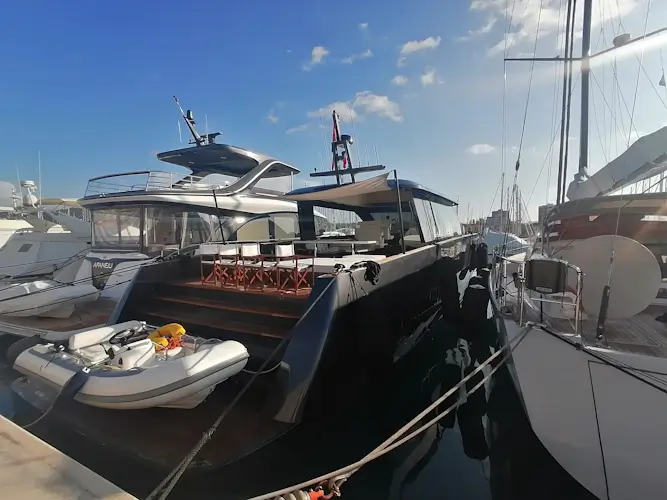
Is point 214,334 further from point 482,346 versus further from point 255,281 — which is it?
point 482,346

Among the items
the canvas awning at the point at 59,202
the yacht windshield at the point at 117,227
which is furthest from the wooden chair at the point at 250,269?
the canvas awning at the point at 59,202

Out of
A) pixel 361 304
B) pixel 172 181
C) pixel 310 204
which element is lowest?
pixel 361 304

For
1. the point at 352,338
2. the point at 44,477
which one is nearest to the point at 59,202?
the point at 352,338

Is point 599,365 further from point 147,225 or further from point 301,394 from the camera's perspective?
point 147,225

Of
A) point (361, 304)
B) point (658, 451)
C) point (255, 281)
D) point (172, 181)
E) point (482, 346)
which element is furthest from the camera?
point (172, 181)

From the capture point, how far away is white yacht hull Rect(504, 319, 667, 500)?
2891mm

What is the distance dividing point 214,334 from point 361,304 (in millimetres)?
1873

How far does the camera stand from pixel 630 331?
12.2 feet

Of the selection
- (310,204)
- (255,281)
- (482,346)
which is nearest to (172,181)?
(310,204)

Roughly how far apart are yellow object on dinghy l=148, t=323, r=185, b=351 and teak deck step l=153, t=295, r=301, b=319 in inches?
34.5

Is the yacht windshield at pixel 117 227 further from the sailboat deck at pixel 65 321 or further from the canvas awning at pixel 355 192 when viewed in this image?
the canvas awning at pixel 355 192

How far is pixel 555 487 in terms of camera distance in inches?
140

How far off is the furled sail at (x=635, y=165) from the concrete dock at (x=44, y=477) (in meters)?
7.43

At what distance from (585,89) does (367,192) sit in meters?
7.33
